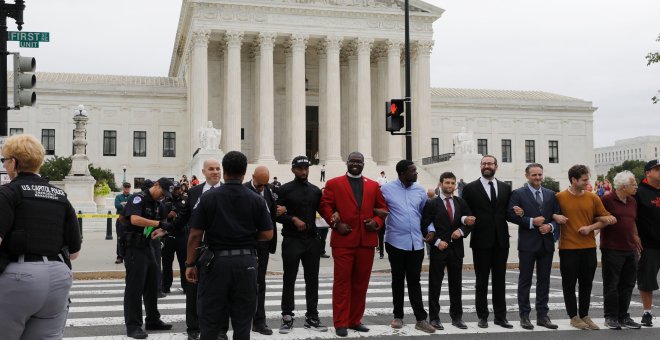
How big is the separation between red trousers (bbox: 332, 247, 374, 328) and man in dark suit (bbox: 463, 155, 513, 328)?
1481mm

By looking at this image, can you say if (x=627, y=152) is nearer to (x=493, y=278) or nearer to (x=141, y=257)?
(x=493, y=278)

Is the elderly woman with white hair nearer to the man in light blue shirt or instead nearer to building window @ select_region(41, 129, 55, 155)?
the man in light blue shirt

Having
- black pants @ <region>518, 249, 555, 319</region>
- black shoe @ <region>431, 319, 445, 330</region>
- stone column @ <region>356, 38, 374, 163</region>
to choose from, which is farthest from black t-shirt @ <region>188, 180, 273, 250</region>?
stone column @ <region>356, 38, 374, 163</region>

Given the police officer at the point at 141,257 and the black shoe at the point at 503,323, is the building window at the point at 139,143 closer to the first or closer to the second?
the police officer at the point at 141,257

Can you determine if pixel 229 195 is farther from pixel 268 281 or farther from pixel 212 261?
pixel 268 281

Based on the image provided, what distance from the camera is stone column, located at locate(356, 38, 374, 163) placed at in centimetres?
5578

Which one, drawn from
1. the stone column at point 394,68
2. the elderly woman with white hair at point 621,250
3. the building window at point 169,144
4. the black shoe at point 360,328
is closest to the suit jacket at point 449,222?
the black shoe at point 360,328

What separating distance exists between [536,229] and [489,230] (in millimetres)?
609

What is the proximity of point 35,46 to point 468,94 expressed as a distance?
206 feet

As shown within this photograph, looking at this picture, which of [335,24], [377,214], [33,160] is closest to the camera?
[33,160]

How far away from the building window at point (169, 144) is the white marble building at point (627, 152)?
115 meters

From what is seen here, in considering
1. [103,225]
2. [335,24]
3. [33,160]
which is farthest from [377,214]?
[335,24]

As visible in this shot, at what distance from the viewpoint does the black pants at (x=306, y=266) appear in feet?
30.6

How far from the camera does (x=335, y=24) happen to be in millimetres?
55781
